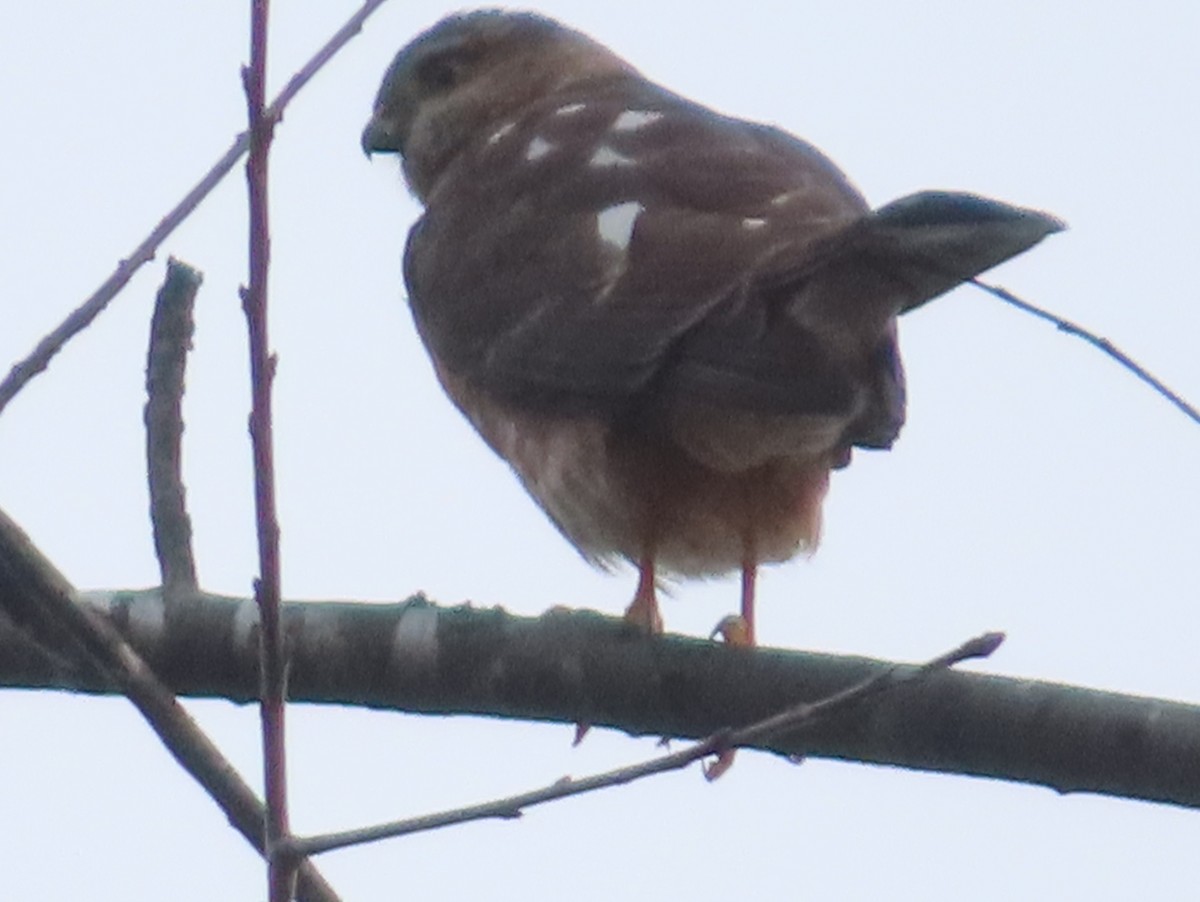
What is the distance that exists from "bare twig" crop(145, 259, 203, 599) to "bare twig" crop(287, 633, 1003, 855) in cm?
141

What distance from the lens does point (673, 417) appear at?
12.8 ft

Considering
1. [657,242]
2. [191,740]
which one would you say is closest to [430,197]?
[657,242]

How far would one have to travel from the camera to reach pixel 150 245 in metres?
2.44

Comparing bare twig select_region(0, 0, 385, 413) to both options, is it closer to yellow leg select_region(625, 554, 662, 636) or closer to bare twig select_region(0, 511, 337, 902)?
bare twig select_region(0, 511, 337, 902)

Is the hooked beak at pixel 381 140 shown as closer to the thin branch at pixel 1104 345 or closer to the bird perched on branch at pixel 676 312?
the bird perched on branch at pixel 676 312

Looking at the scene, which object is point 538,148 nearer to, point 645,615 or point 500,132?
point 500,132

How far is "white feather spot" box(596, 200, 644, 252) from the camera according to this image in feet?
13.4

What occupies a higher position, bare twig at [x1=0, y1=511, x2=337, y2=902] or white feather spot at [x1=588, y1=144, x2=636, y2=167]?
white feather spot at [x1=588, y1=144, x2=636, y2=167]

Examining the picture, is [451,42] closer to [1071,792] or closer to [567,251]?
[567,251]

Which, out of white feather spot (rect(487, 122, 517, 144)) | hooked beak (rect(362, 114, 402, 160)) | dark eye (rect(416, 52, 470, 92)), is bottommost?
white feather spot (rect(487, 122, 517, 144))

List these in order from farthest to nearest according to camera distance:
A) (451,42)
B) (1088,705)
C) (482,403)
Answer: (451,42), (482,403), (1088,705)

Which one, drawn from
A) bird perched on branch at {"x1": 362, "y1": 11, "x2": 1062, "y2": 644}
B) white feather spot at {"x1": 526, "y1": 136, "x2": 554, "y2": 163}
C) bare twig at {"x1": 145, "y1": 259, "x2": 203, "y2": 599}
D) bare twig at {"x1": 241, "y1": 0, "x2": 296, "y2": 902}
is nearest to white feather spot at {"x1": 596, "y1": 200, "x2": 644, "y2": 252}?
bird perched on branch at {"x1": 362, "y1": 11, "x2": 1062, "y2": 644}

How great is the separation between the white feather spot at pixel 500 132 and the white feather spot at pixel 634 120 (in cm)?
53

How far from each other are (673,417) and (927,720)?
3.01 feet
